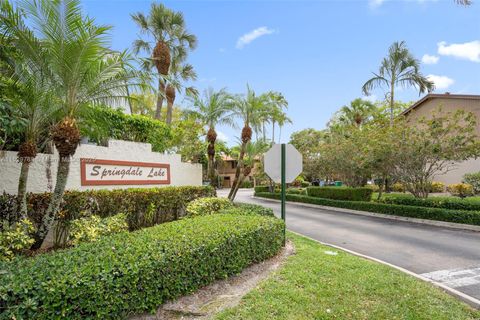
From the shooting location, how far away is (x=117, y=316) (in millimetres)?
3686

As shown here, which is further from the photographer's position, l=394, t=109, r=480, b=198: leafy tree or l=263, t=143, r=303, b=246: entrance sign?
l=394, t=109, r=480, b=198: leafy tree

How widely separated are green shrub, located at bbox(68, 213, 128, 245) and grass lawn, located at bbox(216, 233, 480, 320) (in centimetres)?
398

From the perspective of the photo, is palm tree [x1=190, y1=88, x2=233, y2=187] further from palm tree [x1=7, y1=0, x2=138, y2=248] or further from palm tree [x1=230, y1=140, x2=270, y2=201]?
palm tree [x1=7, y1=0, x2=138, y2=248]

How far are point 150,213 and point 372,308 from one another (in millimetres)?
7057

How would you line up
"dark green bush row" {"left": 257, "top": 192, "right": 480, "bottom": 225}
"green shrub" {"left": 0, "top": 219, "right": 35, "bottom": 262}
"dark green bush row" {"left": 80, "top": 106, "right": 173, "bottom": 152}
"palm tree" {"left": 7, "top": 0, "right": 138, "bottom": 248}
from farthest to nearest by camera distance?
"dark green bush row" {"left": 257, "top": 192, "right": 480, "bottom": 225}
"dark green bush row" {"left": 80, "top": 106, "right": 173, "bottom": 152}
"palm tree" {"left": 7, "top": 0, "right": 138, "bottom": 248}
"green shrub" {"left": 0, "top": 219, "right": 35, "bottom": 262}

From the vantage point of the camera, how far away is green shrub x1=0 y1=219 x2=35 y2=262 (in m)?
5.34

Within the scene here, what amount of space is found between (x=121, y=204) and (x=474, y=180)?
24418mm

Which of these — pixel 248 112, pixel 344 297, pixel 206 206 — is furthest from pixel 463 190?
pixel 344 297

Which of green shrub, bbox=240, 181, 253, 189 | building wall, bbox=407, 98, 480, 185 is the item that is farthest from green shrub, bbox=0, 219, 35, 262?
green shrub, bbox=240, 181, 253, 189

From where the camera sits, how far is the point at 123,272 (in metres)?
3.79

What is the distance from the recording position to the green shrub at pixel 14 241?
534cm

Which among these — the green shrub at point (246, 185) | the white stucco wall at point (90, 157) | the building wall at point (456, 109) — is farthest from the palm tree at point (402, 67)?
the green shrub at point (246, 185)

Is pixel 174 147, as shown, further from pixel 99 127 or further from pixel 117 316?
pixel 117 316

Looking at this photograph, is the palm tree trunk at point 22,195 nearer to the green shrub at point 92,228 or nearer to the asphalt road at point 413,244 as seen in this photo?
the green shrub at point 92,228
